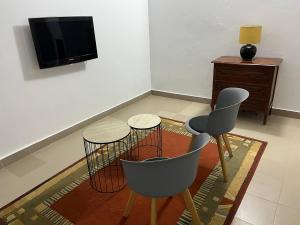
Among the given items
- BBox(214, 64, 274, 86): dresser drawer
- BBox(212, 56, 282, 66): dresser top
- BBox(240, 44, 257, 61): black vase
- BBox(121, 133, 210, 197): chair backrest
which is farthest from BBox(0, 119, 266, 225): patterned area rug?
BBox(240, 44, 257, 61): black vase

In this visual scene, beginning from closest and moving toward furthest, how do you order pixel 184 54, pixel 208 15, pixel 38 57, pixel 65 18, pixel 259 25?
pixel 38 57
pixel 65 18
pixel 259 25
pixel 208 15
pixel 184 54

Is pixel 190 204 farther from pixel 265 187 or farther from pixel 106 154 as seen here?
pixel 106 154

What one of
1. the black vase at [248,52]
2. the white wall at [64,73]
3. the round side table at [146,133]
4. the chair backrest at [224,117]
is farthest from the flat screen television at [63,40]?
the black vase at [248,52]

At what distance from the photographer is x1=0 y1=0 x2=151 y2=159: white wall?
7.48 feet

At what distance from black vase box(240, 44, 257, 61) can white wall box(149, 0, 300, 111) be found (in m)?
0.27

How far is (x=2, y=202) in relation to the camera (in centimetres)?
192

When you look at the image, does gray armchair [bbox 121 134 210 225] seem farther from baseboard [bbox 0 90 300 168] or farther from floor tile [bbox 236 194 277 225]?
baseboard [bbox 0 90 300 168]

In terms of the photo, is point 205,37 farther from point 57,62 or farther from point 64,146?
point 64,146

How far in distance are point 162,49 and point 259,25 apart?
1.55 m

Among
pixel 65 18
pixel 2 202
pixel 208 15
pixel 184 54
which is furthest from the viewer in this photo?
pixel 184 54

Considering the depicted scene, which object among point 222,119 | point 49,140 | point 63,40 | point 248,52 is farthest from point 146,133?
point 248,52

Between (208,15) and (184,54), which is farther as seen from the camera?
(184,54)

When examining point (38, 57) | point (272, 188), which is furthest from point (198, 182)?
point (38, 57)

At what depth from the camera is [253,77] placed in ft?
9.46
